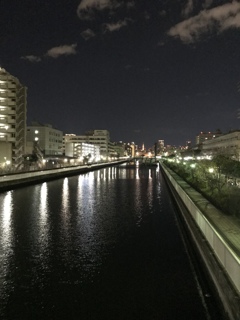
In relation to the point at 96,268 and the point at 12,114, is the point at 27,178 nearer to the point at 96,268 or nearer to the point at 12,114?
the point at 96,268

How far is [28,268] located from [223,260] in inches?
267

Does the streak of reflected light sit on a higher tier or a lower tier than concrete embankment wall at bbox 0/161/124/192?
lower

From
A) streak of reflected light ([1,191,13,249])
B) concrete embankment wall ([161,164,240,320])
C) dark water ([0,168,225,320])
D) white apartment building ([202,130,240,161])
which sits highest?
white apartment building ([202,130,240,161])

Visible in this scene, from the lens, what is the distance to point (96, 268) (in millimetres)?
12188

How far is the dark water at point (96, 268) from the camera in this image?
29.7ft

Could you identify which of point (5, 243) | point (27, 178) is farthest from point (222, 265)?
point (27, 178)

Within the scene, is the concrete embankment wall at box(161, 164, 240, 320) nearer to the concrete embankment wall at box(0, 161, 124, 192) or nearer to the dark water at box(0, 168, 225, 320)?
the dark water at box(0, 168, 225, 320)

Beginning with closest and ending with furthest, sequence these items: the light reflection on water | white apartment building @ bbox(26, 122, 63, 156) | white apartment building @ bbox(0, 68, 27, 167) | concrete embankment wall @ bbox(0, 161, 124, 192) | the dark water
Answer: the dark water, the light reflection on water, concrete embankment wall @ bbox(0, 161, 124, 192), white apartment building @ bbox(0, 68, 27, 167), white apartment building @ bbox(26, 122, 63, 156)

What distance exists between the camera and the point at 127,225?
19797mm

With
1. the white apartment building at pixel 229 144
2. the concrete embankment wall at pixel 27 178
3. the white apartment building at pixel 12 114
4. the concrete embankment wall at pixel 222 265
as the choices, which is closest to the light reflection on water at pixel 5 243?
the concrete embankment wall at pixel 222 265

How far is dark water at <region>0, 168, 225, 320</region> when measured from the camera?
905 cm

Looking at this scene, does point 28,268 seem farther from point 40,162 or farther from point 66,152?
point 66,152

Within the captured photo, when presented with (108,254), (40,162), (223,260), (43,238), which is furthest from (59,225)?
(40,162)

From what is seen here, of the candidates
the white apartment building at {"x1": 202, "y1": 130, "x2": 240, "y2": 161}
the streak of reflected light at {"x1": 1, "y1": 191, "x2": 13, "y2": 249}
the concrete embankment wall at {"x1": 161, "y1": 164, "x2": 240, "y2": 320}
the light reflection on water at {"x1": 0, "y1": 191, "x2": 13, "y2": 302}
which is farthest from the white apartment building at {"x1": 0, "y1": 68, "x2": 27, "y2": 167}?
the concrete embankment wall at {"x1": 161, "y1": 164, "x2": 240, "y2": 320}
